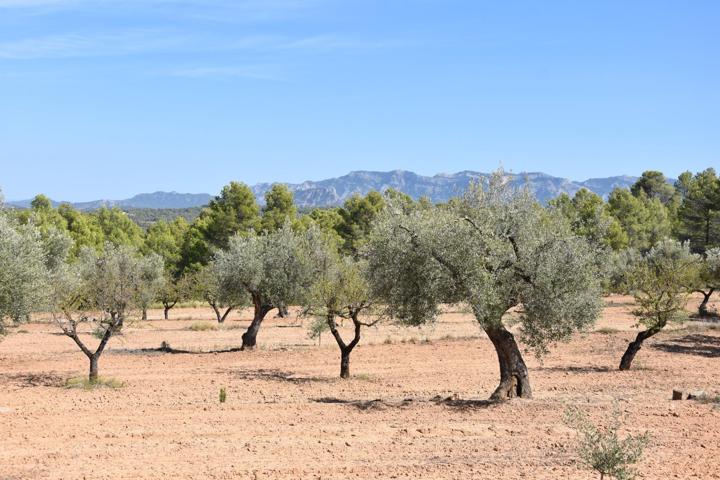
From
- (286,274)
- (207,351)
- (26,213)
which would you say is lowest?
(207,351)

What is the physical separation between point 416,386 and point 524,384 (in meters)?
5.60

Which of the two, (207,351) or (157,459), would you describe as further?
(207,351)

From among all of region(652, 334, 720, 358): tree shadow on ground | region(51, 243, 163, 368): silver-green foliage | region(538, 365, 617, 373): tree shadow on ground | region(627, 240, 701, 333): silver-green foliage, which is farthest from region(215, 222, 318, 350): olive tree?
region(652, 334, 720, 358): tree shadow on ground

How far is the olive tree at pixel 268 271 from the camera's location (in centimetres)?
3759

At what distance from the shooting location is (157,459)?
605 inches

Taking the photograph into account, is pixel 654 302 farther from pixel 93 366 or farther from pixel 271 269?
pixel 93 366

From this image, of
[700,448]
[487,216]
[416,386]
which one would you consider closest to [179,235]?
[416,386]

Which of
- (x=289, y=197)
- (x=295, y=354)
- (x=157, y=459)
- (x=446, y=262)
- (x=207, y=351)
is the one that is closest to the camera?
(x=157, y=459)

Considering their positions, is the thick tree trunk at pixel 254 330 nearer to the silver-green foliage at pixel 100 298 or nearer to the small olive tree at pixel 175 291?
the silver-green foliage at pixel 100 298

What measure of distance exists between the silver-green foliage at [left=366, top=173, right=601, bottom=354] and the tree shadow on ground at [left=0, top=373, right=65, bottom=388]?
14.8 m

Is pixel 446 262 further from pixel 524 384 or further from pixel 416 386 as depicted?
pixel 416 386

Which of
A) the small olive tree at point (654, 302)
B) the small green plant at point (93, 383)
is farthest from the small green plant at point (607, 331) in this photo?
the small green plant at point (93, 383)

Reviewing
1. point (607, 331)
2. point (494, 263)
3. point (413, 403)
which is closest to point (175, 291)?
point (607, 331)

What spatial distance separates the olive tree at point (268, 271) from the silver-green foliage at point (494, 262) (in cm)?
A: 1651
